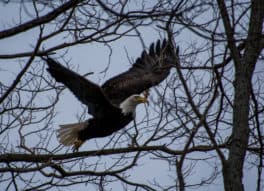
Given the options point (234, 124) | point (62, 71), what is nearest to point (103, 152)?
point (62, 71)

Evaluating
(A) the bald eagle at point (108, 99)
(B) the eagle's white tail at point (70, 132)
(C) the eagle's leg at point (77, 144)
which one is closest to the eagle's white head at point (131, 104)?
(A) the bald eagle at point (108, 99)

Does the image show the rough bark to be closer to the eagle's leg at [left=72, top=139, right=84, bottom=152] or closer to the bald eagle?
the bald eagle

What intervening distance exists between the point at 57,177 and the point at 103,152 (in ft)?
1.68

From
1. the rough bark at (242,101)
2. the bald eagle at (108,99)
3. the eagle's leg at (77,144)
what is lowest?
the rough bark at (242,101)

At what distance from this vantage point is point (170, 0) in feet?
13.6

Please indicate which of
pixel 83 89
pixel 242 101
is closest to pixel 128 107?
pixel 83 89

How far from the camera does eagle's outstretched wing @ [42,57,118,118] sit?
5496mm

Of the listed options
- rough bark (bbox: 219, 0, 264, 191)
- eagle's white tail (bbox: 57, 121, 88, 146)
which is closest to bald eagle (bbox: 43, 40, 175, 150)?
eagle's white tail (bbox: 57, 121, 88, 146)

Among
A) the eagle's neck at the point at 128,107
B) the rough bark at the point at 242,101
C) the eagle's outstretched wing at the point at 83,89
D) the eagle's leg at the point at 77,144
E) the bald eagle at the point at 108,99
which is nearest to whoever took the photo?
the rough bark at the point at 242,101

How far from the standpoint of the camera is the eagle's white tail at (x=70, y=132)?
6926 mm

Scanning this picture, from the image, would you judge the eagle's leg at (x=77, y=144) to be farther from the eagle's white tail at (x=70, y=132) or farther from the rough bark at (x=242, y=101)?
the rough bark at (x=242, y=101)

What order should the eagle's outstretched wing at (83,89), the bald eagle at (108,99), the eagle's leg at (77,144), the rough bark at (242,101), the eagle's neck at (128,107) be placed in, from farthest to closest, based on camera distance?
the eagle's leg at (77,144) < the eagle's neck at (128,107) < the bald eagle at (108,99) < the eagle's outstretched wing at (83,89) < the rough bark at (242,101)

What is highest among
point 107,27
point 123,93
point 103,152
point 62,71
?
point 123,93

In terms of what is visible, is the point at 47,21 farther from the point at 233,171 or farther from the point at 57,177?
the point at 233,171
